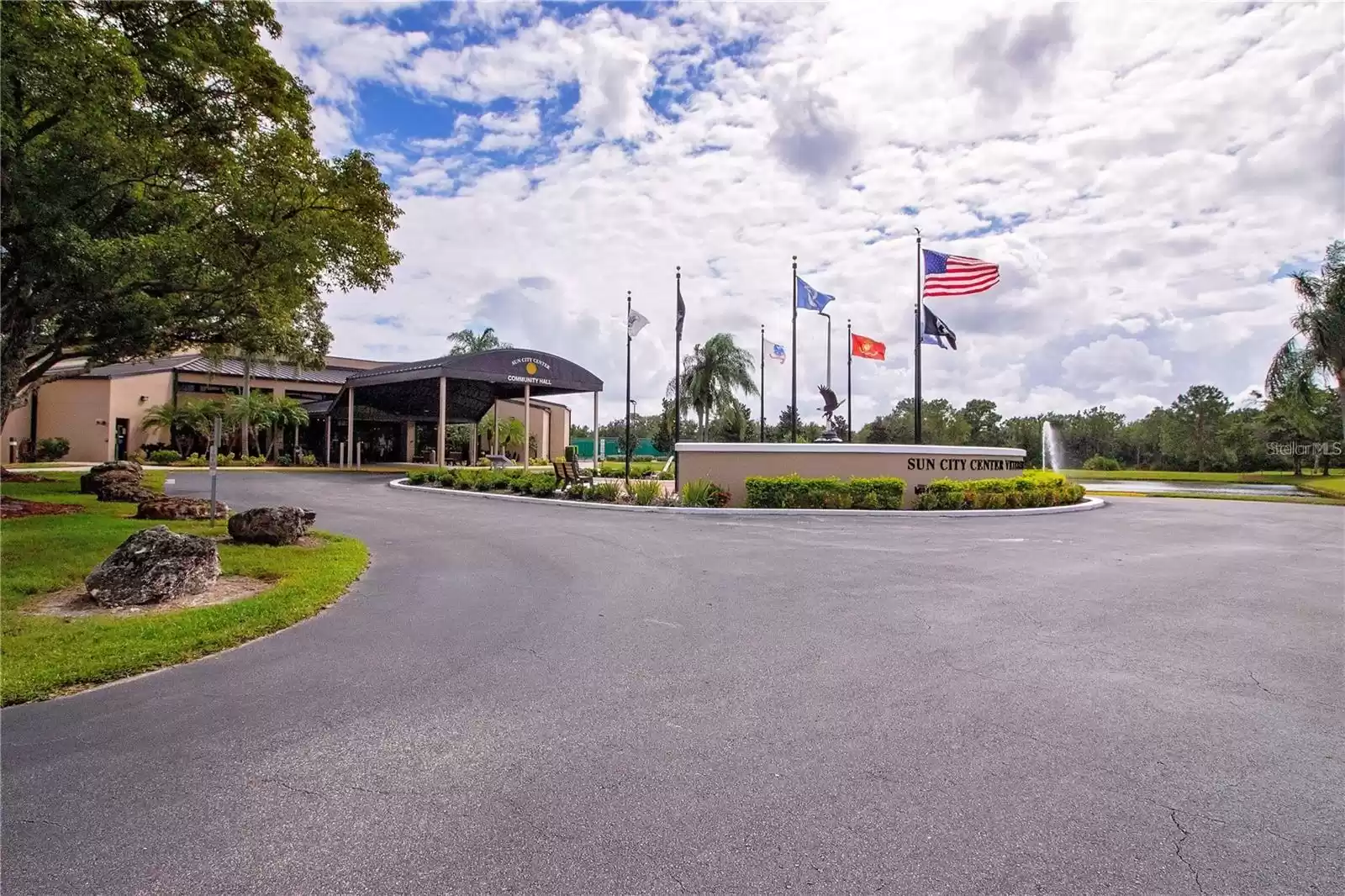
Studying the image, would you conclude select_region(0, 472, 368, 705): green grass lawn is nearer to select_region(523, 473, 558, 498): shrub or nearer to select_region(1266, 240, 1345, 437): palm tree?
select_region(523, 473, 558, 498): shrub

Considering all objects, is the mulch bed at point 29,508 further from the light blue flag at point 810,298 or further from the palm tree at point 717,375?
the palm tree at point 717,375

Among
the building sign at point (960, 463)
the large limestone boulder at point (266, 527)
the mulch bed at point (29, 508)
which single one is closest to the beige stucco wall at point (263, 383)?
the mulch bed at point (29, 508)

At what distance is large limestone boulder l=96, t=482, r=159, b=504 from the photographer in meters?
16.5

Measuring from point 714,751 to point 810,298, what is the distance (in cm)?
2127

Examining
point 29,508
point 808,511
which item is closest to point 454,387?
point 29,508

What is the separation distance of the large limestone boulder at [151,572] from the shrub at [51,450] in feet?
115

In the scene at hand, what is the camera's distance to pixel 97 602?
7117 millimetres

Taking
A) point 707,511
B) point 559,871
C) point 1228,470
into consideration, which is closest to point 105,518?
point 707,511

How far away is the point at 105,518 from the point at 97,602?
7012 mm

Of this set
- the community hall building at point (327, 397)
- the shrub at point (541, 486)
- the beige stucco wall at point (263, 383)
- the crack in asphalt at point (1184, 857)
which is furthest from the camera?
the beige stucco wall at point (263, 383)

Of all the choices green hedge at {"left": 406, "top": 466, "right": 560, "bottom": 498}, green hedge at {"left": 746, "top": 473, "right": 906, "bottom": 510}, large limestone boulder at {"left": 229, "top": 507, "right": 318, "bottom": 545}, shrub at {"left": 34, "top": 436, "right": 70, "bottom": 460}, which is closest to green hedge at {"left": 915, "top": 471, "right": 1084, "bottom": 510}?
green hedge at {"left": 746, "top": 473, "right": 906, "bottom": 510}

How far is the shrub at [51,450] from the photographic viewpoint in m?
33.9

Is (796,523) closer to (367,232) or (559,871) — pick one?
(367,232)

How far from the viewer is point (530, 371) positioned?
3203cm
